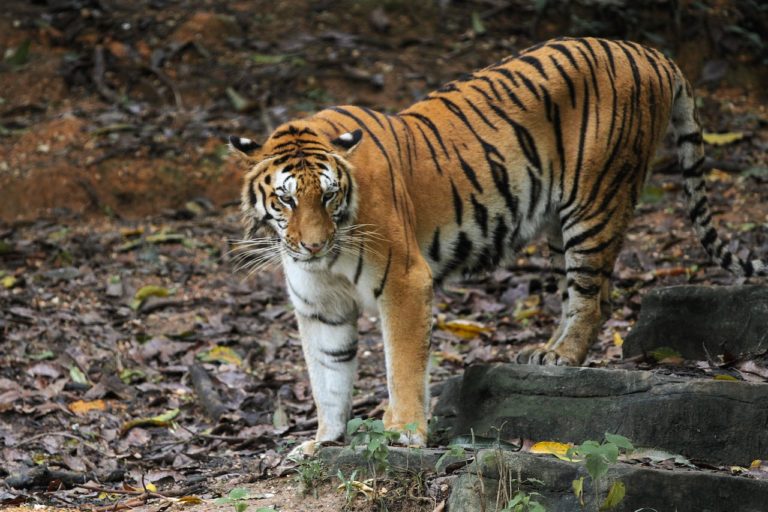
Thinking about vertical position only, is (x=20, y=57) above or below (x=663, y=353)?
below

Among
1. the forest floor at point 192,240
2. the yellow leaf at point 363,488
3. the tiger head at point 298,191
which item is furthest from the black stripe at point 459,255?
the yellow leaf at point 363,488

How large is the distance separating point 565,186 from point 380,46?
6259mm

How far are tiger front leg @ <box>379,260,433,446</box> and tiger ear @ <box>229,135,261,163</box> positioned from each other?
866 millimetres

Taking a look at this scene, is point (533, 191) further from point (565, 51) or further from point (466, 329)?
point (466, 329)

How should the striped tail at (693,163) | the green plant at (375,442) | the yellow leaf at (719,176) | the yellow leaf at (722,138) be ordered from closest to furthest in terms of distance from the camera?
the green plant at (375,442) < the striped tail at (693,163) < the yellow leaf at (719,176) < the yellow leaf at (722,138)

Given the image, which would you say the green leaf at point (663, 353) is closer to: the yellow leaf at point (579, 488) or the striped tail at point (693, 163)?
the striped tail at point (693, 163)

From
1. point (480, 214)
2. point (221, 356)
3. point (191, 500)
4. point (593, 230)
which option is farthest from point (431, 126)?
point (221, 356)

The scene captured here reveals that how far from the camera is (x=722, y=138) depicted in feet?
31.1

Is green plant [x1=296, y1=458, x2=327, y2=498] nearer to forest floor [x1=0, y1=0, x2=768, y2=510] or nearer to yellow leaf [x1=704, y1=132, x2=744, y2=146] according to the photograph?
forest floor [x1=0, y1=0, x2=768, y2=510]

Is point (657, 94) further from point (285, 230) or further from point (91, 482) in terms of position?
point (91, 482)

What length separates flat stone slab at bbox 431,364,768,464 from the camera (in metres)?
3.98

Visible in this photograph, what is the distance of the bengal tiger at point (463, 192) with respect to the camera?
4723mm

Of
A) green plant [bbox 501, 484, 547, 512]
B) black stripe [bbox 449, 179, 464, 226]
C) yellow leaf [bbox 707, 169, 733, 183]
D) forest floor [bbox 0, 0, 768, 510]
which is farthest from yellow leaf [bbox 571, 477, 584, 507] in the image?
yellow leaf [bbox 707, 169, 733, 183]

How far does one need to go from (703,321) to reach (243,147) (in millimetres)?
2385
